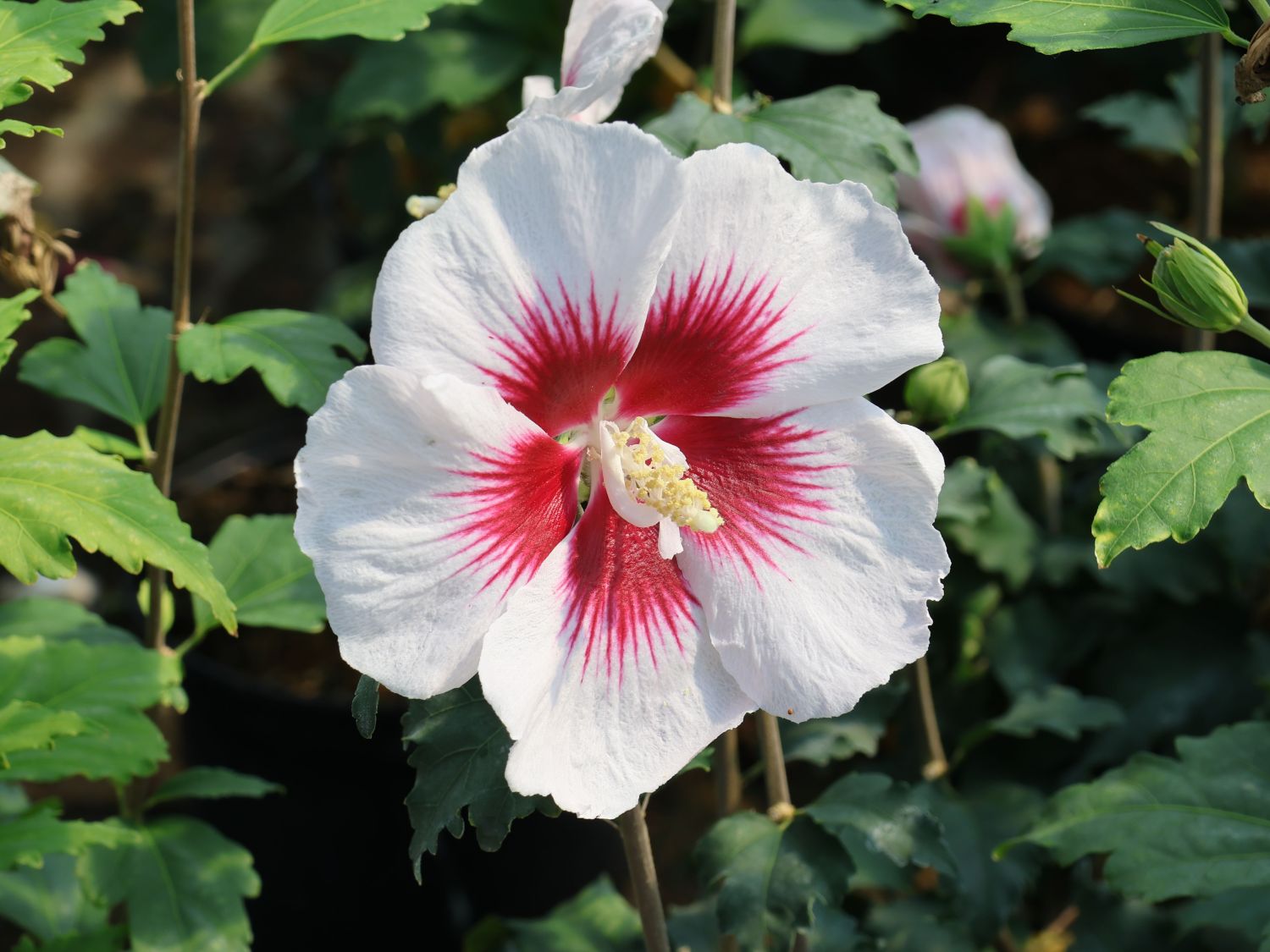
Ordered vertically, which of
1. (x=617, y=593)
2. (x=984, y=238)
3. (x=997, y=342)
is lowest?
(x=997, y=342)

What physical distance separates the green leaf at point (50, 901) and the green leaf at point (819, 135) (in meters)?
0.94

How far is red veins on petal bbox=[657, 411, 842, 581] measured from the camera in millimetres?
851

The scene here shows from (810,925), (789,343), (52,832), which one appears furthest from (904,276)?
(52,832)

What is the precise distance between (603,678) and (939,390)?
51cm

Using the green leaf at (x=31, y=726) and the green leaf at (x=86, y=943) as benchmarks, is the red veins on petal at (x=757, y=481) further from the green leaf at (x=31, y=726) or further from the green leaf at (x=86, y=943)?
the green leaf at (x=86, y=943)

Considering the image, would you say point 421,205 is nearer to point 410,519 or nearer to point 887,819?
point 410,519

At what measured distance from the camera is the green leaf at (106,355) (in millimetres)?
1243

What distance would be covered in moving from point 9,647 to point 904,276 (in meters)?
0.79

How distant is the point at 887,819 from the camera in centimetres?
107

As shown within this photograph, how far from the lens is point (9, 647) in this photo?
1.11 m

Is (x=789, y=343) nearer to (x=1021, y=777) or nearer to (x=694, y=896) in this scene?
(x=1021, y=777)

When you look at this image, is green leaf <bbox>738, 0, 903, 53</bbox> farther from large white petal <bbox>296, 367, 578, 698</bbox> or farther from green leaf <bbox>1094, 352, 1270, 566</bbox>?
large white petal <bbox>296, 367, 578, 698</bbox>

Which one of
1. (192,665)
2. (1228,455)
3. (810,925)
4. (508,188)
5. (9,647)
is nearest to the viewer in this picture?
(508,188)

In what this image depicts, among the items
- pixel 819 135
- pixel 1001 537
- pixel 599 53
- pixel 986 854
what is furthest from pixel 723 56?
pixel 986 854
